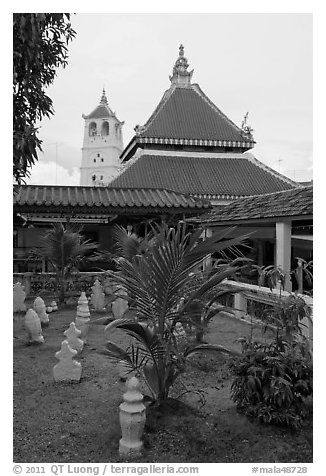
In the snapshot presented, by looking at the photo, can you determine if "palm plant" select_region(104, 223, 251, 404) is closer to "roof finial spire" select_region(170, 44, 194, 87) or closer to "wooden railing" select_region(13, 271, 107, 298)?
"wooden railing" select_region(13, 271, 107, 298)

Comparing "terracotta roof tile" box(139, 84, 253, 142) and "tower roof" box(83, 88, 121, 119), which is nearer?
"terracotta roof tile" box(139, 84, 253, 142)

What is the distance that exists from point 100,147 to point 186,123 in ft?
76.3

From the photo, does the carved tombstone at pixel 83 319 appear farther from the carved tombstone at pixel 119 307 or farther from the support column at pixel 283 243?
the support column at pixel 283 243

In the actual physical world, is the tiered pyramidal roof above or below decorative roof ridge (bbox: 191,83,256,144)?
below

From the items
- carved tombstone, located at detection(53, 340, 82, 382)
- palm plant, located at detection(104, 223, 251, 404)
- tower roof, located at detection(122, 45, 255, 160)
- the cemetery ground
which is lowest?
the cemetery ground

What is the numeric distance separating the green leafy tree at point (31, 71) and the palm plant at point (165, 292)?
134 cm

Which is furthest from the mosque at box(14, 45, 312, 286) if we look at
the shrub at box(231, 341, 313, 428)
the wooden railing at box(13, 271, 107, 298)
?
the shrub at box(231, 341, 313, 428)

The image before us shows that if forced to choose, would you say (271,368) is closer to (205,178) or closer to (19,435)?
(19,435)

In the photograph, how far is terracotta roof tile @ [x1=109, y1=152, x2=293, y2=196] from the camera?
1695 centimetres

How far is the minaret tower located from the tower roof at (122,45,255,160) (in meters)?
19.2

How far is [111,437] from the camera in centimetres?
327

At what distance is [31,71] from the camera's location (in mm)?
4066

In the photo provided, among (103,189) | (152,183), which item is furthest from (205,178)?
(103,189)
